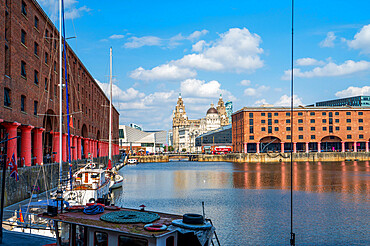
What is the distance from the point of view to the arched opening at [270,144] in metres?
Answer: 156

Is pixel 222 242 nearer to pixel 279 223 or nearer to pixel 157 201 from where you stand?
pixel 279 223

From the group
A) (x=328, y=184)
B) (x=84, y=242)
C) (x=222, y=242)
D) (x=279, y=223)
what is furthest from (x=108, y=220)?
(x=328, y=184)

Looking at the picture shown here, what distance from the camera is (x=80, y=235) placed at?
1573cm

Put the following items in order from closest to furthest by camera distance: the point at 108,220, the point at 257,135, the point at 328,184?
the point at 108,220 → the point at 328,184 → the point at 257,135

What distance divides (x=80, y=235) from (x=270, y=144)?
149272mm

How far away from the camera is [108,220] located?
1538cm

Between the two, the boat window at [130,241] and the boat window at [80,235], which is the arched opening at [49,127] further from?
the boat window at [130,241]

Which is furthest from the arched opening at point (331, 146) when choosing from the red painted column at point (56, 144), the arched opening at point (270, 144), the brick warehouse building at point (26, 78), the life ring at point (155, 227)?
the life ring at point (155, 227)

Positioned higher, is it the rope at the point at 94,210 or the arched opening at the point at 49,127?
the arched opening at the point at 49,127

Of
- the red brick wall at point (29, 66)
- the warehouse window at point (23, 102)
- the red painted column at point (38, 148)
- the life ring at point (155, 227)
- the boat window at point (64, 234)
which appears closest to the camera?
the life ring at point (155, 227)

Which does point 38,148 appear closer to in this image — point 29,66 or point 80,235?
point 29,66

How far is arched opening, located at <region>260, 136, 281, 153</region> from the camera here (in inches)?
6125

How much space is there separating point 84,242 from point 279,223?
955 inches

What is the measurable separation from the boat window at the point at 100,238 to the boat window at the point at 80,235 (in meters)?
0.70
